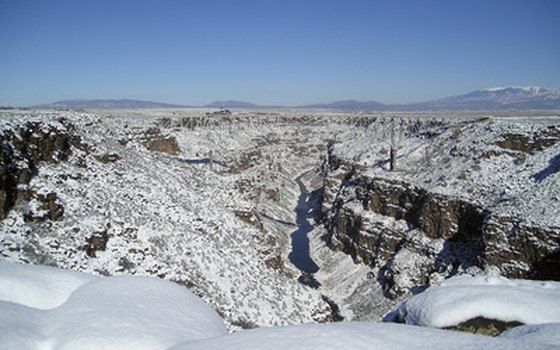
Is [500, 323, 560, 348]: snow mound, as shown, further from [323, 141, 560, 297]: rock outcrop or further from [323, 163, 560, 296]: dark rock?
[323, 141, 560, 297]: rock outcrop

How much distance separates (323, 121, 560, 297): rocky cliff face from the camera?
37531 mm

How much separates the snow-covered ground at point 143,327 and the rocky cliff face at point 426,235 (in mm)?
31160

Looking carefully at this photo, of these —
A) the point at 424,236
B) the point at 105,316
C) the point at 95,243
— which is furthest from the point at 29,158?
the point at 424,236

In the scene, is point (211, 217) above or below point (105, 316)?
below

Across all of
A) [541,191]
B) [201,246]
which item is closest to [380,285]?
[541,191]

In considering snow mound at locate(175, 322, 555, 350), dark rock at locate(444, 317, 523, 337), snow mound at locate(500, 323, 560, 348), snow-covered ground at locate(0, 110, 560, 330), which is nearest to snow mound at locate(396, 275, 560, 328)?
dark rock at locate(444, 317, 523, 337)

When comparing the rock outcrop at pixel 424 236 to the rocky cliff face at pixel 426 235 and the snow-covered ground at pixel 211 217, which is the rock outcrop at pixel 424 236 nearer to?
the rocky cliff face at pixel 426 235

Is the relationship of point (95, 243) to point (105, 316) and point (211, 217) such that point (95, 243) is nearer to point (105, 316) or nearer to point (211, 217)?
point (211, 217)

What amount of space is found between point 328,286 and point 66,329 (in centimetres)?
4920

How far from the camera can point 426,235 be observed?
49.6 metres

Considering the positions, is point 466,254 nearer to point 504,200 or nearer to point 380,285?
point 504,200

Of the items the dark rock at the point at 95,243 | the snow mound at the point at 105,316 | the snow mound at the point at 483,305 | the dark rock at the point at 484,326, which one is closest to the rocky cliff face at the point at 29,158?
the dark rock at the point at 95,243

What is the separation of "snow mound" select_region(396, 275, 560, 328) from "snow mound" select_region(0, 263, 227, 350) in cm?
586

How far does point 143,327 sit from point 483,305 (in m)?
8.87
